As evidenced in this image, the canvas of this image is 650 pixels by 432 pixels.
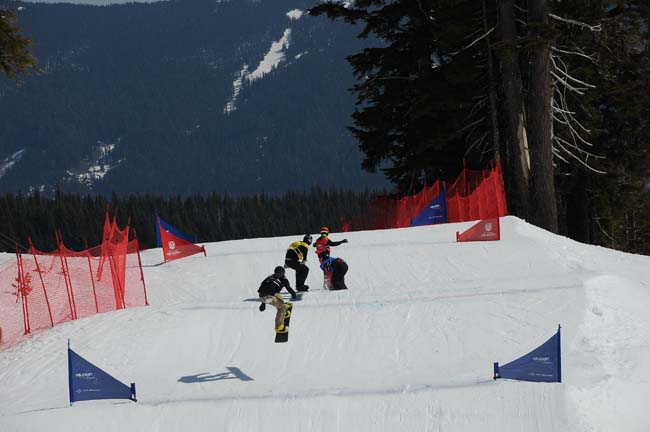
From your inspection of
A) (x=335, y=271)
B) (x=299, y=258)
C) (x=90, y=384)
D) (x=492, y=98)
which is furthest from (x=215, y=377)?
(x=492, y=98)

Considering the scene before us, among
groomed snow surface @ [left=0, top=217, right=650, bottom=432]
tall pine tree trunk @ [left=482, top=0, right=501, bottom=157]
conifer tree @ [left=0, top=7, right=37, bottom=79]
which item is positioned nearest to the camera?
groomed snow surface @ [left=0, top=217, right=650, bottom=432]

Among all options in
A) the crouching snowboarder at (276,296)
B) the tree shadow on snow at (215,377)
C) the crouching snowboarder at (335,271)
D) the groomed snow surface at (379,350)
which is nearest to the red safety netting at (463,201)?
the groomed snow surface at (379,350)

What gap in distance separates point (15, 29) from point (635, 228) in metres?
43.4

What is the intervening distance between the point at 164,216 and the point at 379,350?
152040 mm

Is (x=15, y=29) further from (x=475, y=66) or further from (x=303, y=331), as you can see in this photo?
(x=475, y=66)

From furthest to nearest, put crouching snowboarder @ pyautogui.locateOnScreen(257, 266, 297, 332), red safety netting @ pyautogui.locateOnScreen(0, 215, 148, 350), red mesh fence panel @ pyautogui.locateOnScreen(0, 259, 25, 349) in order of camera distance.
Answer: red safety netting @ pyautogui.locateOnScreen(0, 215, 148, 350) → red mesh fence panel @ pyautogui.locateOnScreen(0, 259, 25, 349) → crouching snowboarder @ pyautogui.locateOnScreen(257, 266, 297, 332)

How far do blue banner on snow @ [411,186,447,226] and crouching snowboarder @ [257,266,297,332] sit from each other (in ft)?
39.2

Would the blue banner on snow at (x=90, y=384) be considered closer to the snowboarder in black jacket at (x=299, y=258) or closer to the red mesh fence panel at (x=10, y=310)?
the red mesh fence panel at (x=10, y=310)

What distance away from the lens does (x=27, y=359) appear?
13.9m

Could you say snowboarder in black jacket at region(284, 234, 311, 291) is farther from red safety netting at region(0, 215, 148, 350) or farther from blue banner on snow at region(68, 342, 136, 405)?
blue banner on snow at region(68, 342, 136, 405)

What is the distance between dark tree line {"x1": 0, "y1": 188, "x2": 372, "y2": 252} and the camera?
149625mm

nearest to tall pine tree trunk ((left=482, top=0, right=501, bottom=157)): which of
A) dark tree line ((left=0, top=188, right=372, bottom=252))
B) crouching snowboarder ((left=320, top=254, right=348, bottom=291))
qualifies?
crouching snowboarder ((left=320, top=254, right=348, bottom=291))

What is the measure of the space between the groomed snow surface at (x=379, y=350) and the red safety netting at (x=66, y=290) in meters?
0.86

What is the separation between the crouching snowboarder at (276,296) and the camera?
515 inches
